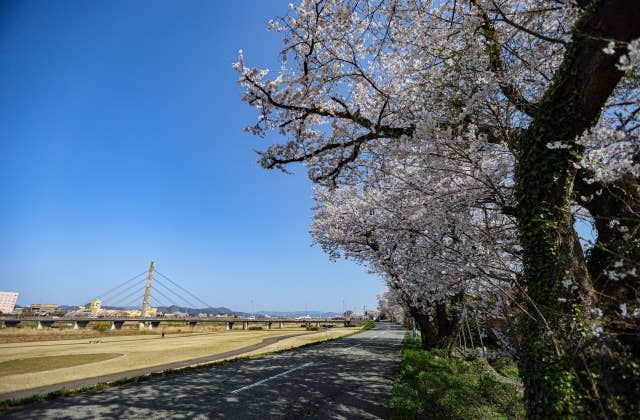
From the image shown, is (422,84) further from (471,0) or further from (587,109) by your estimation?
(587,109)

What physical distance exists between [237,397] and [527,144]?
8309 millimetres

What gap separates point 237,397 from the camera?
24.5ft

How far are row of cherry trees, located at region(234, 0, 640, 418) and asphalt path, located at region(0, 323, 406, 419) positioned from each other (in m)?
4.34

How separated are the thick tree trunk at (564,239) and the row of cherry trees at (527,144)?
0.02 m

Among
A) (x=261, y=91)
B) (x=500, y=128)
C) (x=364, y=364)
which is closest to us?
(x=500, y=128)

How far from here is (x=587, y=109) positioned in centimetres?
378

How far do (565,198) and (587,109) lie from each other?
3.80ft

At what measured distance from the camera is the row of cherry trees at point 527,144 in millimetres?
3266

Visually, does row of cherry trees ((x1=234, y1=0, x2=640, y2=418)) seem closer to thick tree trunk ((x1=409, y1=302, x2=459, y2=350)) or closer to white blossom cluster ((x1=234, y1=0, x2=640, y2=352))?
white blossom cluster ((x1=234, y1=0, x2=640, y2=352))

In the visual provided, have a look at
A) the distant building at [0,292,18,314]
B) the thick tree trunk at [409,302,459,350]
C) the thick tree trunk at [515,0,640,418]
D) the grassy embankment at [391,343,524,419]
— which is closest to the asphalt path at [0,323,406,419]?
the grassy embankment at [391,343,524,419]

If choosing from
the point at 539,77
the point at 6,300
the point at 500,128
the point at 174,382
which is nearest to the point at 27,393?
the point at 174,382

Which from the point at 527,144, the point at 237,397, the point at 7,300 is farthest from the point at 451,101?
the point at 7,300

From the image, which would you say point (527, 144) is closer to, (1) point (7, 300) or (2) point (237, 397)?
(2) point (237, 397)

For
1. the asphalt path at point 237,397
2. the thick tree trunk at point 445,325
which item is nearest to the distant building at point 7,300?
the asphalt path at point 237,397
